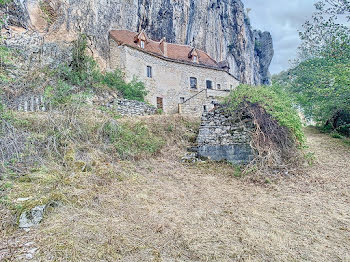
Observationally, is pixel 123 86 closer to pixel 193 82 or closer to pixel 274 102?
pixel 193 82

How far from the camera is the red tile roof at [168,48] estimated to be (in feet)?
55.4

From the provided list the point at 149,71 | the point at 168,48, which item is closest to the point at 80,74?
the point at 149,71

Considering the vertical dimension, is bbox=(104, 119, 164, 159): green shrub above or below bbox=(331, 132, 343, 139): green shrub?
above

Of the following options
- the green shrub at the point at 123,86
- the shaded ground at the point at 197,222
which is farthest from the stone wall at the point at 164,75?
the shaded ground at the point at 197,222

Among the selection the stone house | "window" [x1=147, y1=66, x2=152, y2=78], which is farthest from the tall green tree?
"window" [x1=147, y1=66, x2=152, y2=78]

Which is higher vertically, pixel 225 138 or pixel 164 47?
pixel 164 47

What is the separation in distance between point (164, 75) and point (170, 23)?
227 inches

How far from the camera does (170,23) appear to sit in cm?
2088

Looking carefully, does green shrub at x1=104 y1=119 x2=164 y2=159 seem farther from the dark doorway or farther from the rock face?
the dark doorway

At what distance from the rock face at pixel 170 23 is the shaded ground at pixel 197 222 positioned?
12.6 metres

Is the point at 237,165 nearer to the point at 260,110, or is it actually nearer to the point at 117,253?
the point at 260,110

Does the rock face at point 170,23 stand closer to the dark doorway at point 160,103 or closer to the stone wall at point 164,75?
the stone wall at point 164,75

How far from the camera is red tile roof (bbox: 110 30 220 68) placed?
16.9m

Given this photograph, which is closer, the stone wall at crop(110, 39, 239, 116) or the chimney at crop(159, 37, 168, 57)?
the stone wall at crop(110, 39, 239, 116)
